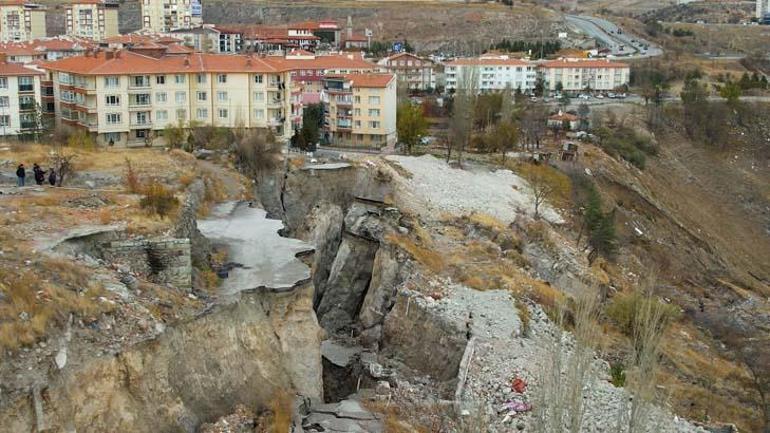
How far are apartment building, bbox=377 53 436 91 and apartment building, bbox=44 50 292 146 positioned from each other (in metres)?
33.8

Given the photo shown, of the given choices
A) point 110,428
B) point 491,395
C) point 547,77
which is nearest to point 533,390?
point 491,395

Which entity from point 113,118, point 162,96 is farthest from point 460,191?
point 113,118

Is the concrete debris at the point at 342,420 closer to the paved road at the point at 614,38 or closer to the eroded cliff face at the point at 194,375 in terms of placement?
the eroded cliff face at the point at 194,375

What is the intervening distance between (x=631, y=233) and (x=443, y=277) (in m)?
20.6

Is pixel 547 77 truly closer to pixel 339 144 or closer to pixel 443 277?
pixel 339 144

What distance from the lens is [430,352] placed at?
22219mm

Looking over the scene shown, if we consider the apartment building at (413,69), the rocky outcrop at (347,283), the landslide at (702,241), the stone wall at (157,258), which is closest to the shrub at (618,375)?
the landslide at (702,241)

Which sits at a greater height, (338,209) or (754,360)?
(338,209)

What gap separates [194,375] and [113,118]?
31.4 metres

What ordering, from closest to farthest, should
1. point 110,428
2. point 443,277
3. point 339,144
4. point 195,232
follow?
1. point 110,428
2. point 195,232
3. point 443,277
4. point 339,144

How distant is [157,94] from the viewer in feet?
148

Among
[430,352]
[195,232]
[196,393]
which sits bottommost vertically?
[430,352]

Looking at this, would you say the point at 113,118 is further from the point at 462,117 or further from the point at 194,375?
the point at 194,375

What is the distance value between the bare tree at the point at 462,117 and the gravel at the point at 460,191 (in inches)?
101
